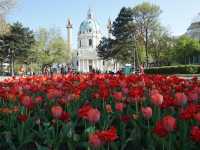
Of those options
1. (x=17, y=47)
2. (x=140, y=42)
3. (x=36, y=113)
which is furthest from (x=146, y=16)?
(x=36, y=113)

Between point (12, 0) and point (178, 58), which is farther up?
point (12, 0)

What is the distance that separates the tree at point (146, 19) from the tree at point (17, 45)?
22594 millimetres

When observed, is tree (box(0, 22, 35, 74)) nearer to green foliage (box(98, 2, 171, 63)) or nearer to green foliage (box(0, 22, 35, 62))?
green foliage (box(0, 22, 35, 62))

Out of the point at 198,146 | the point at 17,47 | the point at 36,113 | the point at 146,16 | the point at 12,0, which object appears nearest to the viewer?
the point at 198,146

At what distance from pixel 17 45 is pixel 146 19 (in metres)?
24.9

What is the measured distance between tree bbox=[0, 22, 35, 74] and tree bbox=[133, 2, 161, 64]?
22.6 m

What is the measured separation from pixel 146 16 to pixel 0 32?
92.6 feet

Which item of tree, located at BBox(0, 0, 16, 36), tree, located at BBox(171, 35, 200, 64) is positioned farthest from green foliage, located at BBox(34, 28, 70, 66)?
tree, located at BBox(0, 0, 16, 36)

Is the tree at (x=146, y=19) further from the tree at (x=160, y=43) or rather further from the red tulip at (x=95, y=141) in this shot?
the red tulip at (x=95, y=141)

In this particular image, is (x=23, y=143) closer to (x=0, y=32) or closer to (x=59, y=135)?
(x=59, y=135)

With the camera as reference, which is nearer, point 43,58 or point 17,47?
point 17,47

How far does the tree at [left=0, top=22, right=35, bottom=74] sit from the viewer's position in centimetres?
7431

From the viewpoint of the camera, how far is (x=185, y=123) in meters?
3.46

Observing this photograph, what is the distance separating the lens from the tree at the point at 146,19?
201ft
